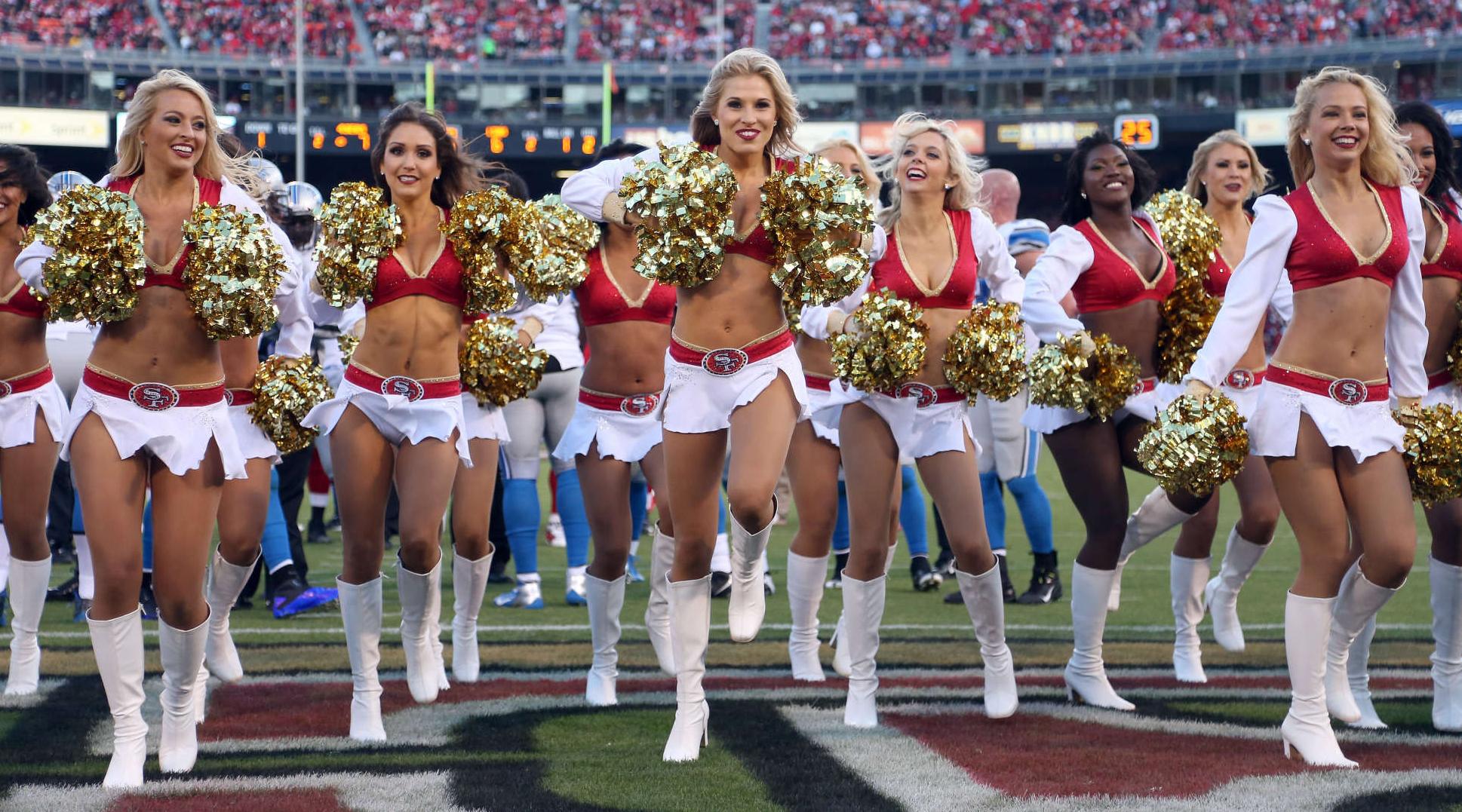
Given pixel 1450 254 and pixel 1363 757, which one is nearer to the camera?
pixel 1363 757

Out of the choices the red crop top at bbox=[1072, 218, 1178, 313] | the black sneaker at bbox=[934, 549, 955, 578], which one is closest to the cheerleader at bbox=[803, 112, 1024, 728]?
the red crop top at bbox=[1072, 218, 1178, 313]

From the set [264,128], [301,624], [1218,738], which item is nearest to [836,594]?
[301,624]

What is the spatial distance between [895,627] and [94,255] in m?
3.99

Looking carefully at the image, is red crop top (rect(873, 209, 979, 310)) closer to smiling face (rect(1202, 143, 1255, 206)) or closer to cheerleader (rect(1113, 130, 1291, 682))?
cheerleader (rect(1113, 130, 1291, 682))

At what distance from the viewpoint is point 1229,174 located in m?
6.17

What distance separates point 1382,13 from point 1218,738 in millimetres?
30634

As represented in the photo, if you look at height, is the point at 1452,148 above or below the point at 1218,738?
above

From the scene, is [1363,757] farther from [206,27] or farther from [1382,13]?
[206,27]

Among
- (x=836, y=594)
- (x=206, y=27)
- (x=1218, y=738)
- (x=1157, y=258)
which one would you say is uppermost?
(x=206, y=27)

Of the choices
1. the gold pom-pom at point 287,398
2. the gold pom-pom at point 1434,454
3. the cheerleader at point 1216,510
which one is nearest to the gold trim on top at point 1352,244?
the gold pom-pom at point 1434,454

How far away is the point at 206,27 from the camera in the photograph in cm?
3394

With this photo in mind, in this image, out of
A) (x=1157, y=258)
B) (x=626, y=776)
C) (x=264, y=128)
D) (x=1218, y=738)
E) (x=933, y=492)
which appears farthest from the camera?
(x=264, y=128)

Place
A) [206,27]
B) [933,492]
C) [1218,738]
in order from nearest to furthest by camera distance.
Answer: [1218,738] → [933,492] → [206,27]

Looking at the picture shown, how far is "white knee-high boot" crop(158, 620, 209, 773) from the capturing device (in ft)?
14.4
